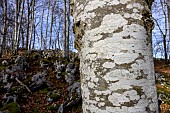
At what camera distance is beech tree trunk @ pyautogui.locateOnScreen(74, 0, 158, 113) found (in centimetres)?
91

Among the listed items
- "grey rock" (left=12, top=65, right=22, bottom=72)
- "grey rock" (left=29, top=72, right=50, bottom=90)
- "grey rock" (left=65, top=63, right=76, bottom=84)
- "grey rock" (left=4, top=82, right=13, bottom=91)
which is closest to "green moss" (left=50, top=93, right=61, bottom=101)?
"grey rock" (left=29, top=72, right=50, bottom=90)

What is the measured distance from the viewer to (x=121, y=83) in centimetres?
91

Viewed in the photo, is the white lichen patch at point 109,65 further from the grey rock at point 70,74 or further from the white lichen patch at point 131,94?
the grey rock at point 70,74

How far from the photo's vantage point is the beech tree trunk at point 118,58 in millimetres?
910

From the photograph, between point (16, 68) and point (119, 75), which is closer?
point (119, 75)

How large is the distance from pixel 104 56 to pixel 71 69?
364 inches

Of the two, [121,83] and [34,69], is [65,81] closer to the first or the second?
[34,69]

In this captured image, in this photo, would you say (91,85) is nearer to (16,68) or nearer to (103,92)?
(103,92)

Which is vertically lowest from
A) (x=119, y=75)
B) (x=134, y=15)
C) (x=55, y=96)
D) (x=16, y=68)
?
(x=55, y=96)

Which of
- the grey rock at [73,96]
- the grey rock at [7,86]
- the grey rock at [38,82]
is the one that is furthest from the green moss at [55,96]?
the grey rock at [7,86]

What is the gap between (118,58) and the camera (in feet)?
3.04

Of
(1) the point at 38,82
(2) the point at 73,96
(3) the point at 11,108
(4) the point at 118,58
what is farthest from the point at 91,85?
(1) the point at 38,82

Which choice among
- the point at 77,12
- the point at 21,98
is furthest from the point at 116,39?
the point at 21,98

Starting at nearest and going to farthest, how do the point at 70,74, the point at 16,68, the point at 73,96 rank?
the point at 73,96 → the point at 70,74 → the point at 16,68
